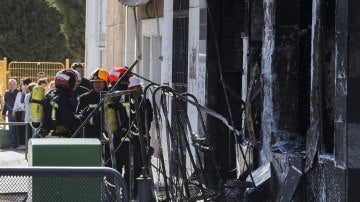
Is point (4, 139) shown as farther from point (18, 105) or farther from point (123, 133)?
point (123, 133)

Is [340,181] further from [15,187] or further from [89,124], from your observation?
[89,124]

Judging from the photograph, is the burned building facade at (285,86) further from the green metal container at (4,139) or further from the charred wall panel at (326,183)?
the green metal container at (4,139)

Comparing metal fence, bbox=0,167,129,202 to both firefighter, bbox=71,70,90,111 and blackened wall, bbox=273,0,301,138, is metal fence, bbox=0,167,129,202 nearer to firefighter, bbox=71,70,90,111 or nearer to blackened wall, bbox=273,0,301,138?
blackened wall, bbox=273,0,301,138

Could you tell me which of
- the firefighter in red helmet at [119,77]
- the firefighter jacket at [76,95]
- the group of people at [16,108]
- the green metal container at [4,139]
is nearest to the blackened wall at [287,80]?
the firefighter in red helmet at [119,77]

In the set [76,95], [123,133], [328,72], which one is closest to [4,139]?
[76,95]

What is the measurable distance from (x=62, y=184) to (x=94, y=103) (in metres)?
6.19

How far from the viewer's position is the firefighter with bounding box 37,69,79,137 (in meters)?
11.5

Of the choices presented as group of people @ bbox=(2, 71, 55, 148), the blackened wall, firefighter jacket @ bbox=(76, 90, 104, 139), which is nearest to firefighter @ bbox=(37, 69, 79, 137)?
firefighter jacket @ bbox=(76, 90, 104, 139)

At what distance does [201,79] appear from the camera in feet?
40.4

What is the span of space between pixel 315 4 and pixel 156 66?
9.30 m

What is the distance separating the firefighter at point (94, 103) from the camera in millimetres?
11727

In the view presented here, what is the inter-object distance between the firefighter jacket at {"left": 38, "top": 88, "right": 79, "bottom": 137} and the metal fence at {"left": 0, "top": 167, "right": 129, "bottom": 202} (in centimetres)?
528

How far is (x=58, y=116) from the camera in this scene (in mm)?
11516

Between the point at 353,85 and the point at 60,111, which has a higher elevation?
the point at 353,85
